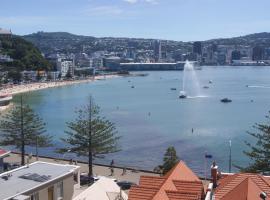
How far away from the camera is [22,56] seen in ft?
454

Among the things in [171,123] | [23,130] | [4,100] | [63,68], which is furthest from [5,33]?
[23,130]

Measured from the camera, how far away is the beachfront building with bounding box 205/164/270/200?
10266mm

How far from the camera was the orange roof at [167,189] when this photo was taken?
10.8 meters

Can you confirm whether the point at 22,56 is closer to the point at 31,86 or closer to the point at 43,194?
the point at 31,86

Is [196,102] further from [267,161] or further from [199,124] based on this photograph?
[267,161]

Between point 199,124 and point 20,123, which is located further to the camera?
point 199,124

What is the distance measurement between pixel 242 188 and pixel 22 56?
436ft

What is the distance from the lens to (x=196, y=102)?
82.6m

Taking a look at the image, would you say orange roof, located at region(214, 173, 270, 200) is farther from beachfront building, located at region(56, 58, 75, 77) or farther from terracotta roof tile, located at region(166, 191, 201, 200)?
beachfront building, located at region(56, 58, 75, 77)

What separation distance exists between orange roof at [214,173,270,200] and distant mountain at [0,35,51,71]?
119 m

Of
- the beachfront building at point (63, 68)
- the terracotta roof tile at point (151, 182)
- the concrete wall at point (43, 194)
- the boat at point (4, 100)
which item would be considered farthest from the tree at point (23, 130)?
the beachfront building at point (63, 68)

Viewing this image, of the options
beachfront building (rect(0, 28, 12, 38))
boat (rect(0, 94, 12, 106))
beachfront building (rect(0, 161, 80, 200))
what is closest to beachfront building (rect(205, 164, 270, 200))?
beachfront building (rect(0, 161, 80, 200))

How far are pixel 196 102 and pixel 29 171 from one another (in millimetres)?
70112

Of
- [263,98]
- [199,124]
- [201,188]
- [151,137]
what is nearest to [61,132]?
[151,137]
